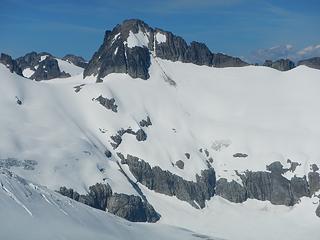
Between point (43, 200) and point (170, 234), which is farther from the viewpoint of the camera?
point (170, 234)

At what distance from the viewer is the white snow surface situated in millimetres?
128250

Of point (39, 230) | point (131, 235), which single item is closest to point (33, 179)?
point (131, 235)

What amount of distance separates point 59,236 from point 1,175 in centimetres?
2529

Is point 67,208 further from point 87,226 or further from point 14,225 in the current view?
point 14,225

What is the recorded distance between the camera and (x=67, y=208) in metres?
150

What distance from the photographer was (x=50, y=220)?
138 m

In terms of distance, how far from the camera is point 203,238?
168m

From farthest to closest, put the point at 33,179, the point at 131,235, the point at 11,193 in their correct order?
the point at 33,179, the point at 131,235, the point at 11,193

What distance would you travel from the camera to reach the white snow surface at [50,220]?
128250 millimetres

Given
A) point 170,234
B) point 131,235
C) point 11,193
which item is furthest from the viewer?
point 170,234

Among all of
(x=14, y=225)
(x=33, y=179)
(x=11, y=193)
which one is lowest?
(x=14, y=225)

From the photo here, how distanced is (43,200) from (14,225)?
20.4m

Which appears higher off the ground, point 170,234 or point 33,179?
point 33,179

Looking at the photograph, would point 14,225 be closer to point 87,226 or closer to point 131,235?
point 87,226
